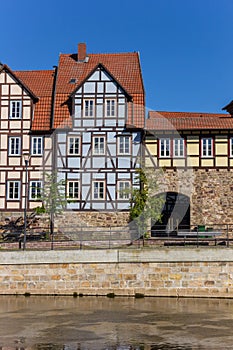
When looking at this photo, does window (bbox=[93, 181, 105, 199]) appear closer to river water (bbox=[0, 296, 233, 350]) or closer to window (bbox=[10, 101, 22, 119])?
window (bbox=[10, 101, 22, 119])

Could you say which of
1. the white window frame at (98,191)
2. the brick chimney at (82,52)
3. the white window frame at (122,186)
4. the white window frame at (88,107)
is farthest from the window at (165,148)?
the brick chimney at (82,52)

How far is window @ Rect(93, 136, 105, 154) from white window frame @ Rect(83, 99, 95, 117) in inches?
61.0

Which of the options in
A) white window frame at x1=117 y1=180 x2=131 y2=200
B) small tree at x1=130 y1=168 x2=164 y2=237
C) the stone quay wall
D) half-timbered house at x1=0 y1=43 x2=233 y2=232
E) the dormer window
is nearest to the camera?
the stone quay wall

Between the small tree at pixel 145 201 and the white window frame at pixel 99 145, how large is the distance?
2848mm

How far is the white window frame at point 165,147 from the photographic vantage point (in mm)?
33969

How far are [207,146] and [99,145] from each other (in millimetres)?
6817

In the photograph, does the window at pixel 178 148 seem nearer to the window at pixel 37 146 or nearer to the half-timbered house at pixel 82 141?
the half-timbered house at pixel 82 141

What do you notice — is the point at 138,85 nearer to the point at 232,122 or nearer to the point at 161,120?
the point at 161,120

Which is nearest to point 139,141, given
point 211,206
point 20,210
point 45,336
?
point 211,206

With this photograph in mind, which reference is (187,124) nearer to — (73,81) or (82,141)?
(82,141)

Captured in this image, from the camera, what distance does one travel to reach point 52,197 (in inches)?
1220

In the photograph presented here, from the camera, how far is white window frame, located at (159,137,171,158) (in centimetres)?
3397

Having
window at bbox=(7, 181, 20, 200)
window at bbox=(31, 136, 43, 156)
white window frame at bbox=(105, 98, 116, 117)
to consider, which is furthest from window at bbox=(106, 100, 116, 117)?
window at bbox=(7, 181, 20, 200)

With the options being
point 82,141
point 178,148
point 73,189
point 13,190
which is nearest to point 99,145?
point 82,141
